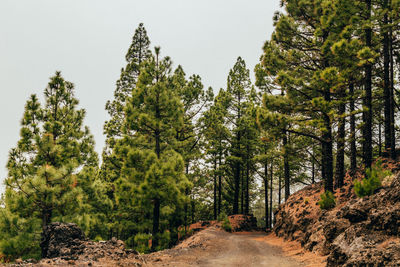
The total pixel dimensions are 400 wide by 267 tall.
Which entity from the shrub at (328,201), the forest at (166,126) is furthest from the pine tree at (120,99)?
the shrub at (328,201)

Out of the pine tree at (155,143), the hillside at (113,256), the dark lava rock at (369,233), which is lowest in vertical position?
the hillside at (113,256)

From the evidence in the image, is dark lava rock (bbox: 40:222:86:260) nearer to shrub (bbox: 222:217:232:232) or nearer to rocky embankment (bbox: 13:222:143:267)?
rocky embankment (bbox: 13:222:143:267)

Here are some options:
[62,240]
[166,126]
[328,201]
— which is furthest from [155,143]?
[328,201]

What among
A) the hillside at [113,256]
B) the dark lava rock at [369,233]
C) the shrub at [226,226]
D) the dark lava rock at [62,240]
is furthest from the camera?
the shrub at [226,226]

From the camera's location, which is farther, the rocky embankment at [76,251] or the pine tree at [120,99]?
the pine tree at [120,99]

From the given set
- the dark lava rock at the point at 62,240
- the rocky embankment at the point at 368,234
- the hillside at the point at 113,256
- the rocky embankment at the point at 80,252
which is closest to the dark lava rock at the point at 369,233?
the rocky embankment at the point at 368,234

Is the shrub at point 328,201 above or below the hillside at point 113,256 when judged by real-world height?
above

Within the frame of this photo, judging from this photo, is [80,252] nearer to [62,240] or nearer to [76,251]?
[76,251]

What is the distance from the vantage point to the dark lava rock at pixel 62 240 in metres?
7.87

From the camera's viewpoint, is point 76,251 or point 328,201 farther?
point 328,201

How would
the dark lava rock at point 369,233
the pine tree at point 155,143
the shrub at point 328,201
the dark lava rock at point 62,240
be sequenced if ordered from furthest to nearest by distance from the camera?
Result: 1. the pine tree at point 155,143
2. the shrub at point 328,201
3. the dark lava rock at point 62,240
4. the dark lava rock at point 369,233

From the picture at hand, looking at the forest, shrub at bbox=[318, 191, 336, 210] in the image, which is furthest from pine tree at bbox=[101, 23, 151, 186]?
shrub at bbox=[318, 191, 336, 210]

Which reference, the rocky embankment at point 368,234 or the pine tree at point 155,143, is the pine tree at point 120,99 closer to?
the pine tree at point 155,143

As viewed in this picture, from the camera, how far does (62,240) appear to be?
8.56 m
